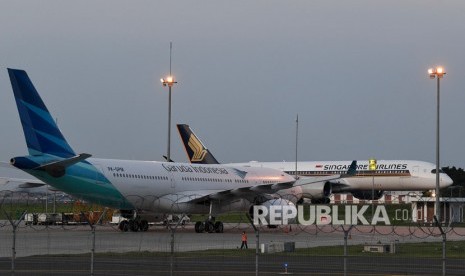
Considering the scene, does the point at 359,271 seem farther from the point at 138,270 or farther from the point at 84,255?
the point at 84,255

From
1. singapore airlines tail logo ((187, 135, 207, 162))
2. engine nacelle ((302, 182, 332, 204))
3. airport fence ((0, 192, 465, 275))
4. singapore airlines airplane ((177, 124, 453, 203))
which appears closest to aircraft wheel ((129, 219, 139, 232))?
airport fence ((0, 192, 465, 275))

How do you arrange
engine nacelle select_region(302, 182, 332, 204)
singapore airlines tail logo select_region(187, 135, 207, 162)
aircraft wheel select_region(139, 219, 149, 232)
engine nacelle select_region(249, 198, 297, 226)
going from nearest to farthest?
aircraft wheel select_region(139, 219, 149, 232), engine nacelle select_region(249, 198, 297, 226), singapore airlines tail logo select_region(187, 135, 207, 162), engine nacelle select_region(302, 182, 332, 204)

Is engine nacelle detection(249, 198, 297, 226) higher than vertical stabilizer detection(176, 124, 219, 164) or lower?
lower

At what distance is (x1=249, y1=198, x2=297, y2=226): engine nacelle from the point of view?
189 feet

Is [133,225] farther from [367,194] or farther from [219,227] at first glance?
[367,194]

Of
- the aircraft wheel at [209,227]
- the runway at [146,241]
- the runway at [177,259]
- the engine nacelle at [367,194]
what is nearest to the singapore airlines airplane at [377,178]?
the engine nacelle at [367,194]

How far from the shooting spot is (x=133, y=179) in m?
51.9

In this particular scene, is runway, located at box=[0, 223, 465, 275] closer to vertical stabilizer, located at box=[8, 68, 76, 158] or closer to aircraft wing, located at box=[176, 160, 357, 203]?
vertical stabilizer, located at box=[8, 68, 76, 158]

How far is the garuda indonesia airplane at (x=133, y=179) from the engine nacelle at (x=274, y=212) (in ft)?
0.83

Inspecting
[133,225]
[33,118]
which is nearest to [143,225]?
[133,225]

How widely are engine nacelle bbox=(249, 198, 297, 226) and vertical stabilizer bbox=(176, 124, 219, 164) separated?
19631 millimetres

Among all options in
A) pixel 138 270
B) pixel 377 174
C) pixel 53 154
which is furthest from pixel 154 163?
pixel 377 174

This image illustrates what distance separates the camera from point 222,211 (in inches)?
2256

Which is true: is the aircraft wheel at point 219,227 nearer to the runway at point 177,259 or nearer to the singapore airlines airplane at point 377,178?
the runway at point 177,259
